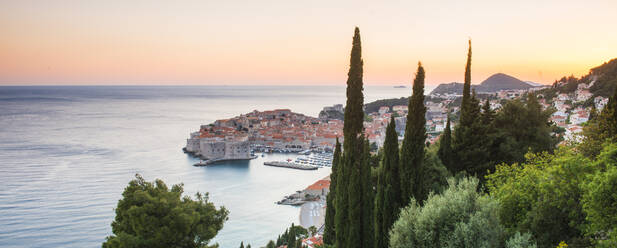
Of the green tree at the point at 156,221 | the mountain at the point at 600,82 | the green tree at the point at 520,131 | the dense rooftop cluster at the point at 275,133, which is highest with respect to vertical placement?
the mountain at the point at 600,82

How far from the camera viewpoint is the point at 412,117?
802 centimetres

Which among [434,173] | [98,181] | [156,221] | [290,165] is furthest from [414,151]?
[290,165]

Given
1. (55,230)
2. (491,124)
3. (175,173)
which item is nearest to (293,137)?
(175,173)

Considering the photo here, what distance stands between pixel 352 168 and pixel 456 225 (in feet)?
9.19

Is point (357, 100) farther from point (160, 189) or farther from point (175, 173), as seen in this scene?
point (175, 173)

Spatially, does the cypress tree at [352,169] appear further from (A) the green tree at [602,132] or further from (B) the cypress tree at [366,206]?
(A) the green tree at [602,132]

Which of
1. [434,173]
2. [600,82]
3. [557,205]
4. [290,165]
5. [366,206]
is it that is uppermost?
[600,82]

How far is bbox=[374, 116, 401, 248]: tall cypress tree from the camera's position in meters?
A: 7.25

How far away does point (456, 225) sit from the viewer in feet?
16.0

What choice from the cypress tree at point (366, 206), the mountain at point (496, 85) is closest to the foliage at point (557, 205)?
the cypress tree at point (366, 206)

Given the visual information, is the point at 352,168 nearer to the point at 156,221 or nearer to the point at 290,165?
the point at 156,221

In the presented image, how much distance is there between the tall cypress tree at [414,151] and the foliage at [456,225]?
215 cm

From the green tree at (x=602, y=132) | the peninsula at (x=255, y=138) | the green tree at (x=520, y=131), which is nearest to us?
the green tree at (x=602, y=132)

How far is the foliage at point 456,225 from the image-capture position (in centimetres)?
479
